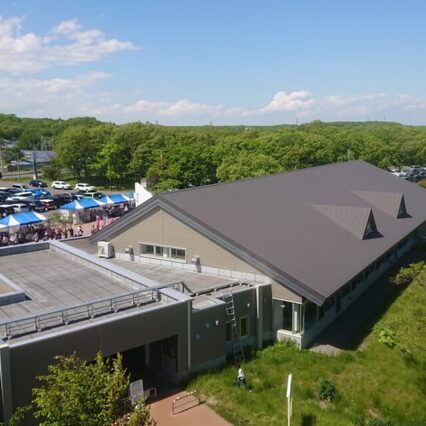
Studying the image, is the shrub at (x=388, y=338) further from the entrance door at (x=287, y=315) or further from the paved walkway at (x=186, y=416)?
the paved walkway at (x=186, y=416)

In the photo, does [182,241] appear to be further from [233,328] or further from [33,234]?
[33,234]

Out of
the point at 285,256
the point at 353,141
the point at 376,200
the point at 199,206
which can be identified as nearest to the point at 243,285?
the point at 285,256

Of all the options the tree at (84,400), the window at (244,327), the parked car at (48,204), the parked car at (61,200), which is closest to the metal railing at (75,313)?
the window at (244,327)

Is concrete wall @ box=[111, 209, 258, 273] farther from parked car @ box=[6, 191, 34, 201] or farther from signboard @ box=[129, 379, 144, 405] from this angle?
parked car @ box=[6, 191, 34, 201]

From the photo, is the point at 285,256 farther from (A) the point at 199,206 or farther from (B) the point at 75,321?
(B) the point at 75,321

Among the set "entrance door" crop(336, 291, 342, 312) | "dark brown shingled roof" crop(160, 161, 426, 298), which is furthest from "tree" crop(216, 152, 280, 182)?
"entrance door" crop(336, 291, 342, 312)

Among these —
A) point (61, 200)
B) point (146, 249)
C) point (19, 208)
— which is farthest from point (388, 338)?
point (61, 200)
